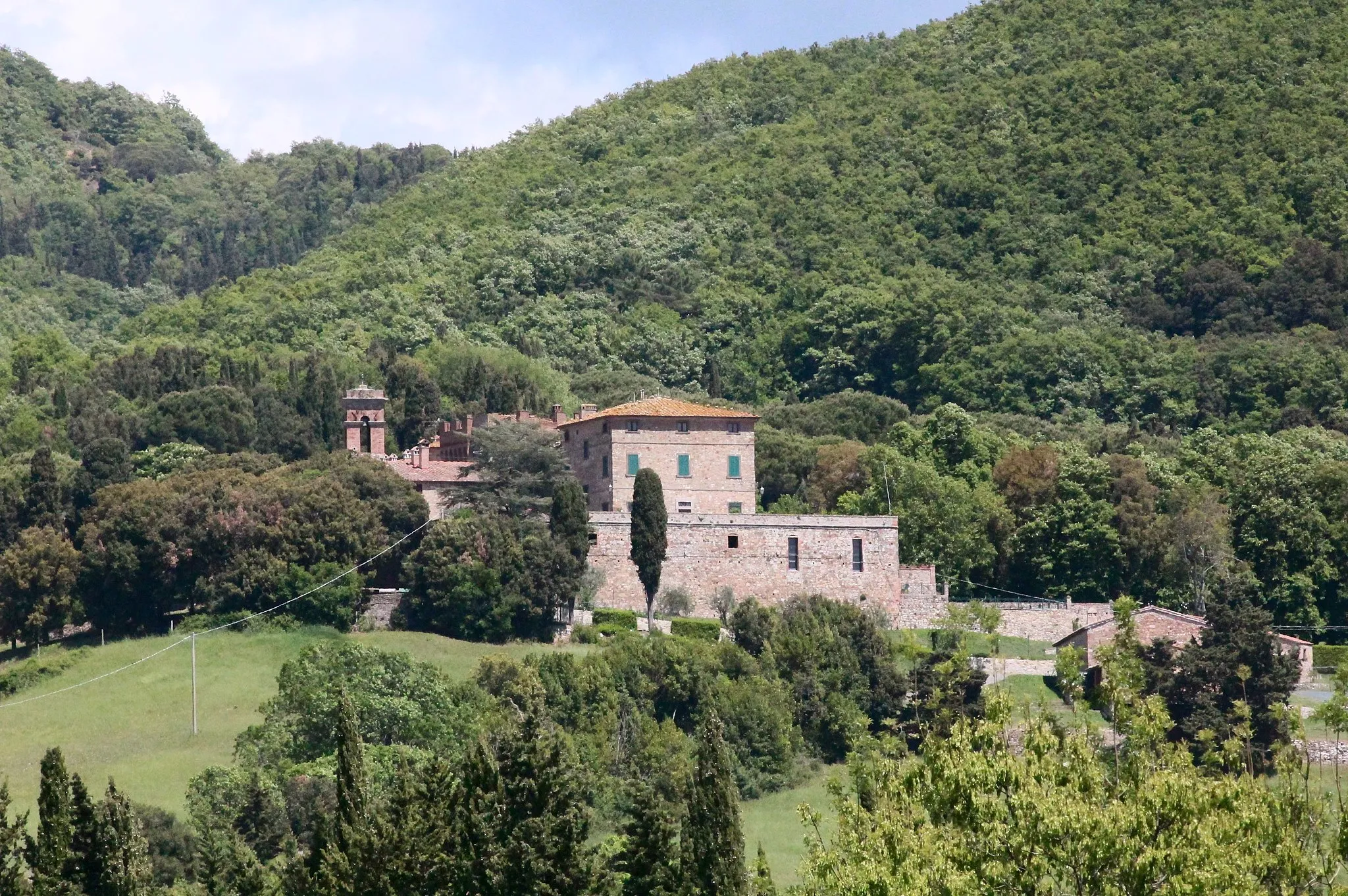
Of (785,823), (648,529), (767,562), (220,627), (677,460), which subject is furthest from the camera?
(677,460)

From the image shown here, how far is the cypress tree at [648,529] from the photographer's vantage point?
66.5 metres

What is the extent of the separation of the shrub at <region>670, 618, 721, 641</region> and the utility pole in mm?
13402

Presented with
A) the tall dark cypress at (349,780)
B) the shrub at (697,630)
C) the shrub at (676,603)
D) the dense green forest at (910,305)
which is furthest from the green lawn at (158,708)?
the tall dark cypress at (349,780)

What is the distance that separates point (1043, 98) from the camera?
13800cm

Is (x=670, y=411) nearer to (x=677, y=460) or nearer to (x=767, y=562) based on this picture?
(x=677, y=460)

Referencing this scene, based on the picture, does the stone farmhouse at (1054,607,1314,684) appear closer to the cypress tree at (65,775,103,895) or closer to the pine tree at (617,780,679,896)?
the pine tree at (617,780,679,896)

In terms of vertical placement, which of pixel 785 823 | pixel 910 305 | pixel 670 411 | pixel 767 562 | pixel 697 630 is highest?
pixel 910 305

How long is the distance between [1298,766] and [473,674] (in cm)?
3063

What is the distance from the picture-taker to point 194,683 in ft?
197

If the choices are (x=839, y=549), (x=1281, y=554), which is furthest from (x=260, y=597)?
(x=1281, y=554)

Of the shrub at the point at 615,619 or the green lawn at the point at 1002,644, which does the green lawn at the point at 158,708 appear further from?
the green lawn at the point at 1002,644

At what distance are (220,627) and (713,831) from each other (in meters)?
26.2

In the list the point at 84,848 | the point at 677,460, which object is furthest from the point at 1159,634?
the point at 84,848

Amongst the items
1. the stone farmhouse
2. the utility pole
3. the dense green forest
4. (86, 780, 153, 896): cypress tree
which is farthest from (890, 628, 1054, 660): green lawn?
(86, 780, 153, 896): cypress tree
